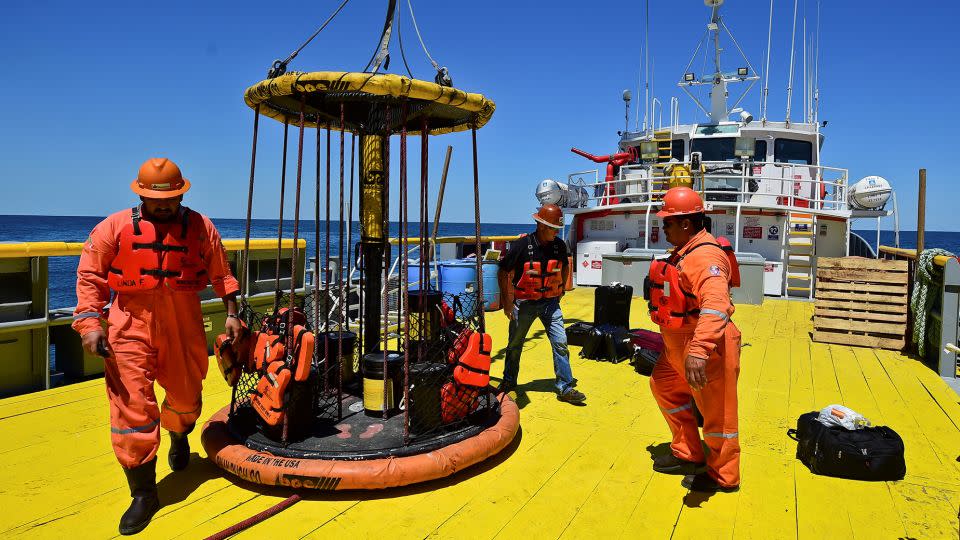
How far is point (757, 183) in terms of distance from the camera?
48.1ft

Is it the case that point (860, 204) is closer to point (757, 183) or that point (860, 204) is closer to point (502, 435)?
point (757, 183)

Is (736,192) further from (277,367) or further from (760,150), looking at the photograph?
(277,367)

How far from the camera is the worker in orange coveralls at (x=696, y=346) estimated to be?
314 centimetres

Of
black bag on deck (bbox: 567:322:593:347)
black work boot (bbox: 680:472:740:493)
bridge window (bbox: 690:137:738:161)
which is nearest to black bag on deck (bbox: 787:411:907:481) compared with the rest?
black work boot (bbox: 680:472:740:493)

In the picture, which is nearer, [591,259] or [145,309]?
[145,309]

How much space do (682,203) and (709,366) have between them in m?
0.95

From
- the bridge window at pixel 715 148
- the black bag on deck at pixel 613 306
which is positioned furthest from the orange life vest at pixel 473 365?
the bridge window at pixel 715 148

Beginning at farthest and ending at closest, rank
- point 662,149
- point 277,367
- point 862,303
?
point 662,149 → point 862,303 → point 277,367

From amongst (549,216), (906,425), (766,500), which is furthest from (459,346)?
(906,425)

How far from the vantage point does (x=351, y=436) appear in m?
3.80

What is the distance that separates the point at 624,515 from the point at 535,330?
568 cm

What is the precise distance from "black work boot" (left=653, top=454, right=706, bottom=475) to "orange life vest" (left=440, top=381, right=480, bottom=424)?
1.26 m

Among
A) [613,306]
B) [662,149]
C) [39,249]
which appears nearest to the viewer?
[39,249]

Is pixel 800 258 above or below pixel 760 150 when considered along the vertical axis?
below
